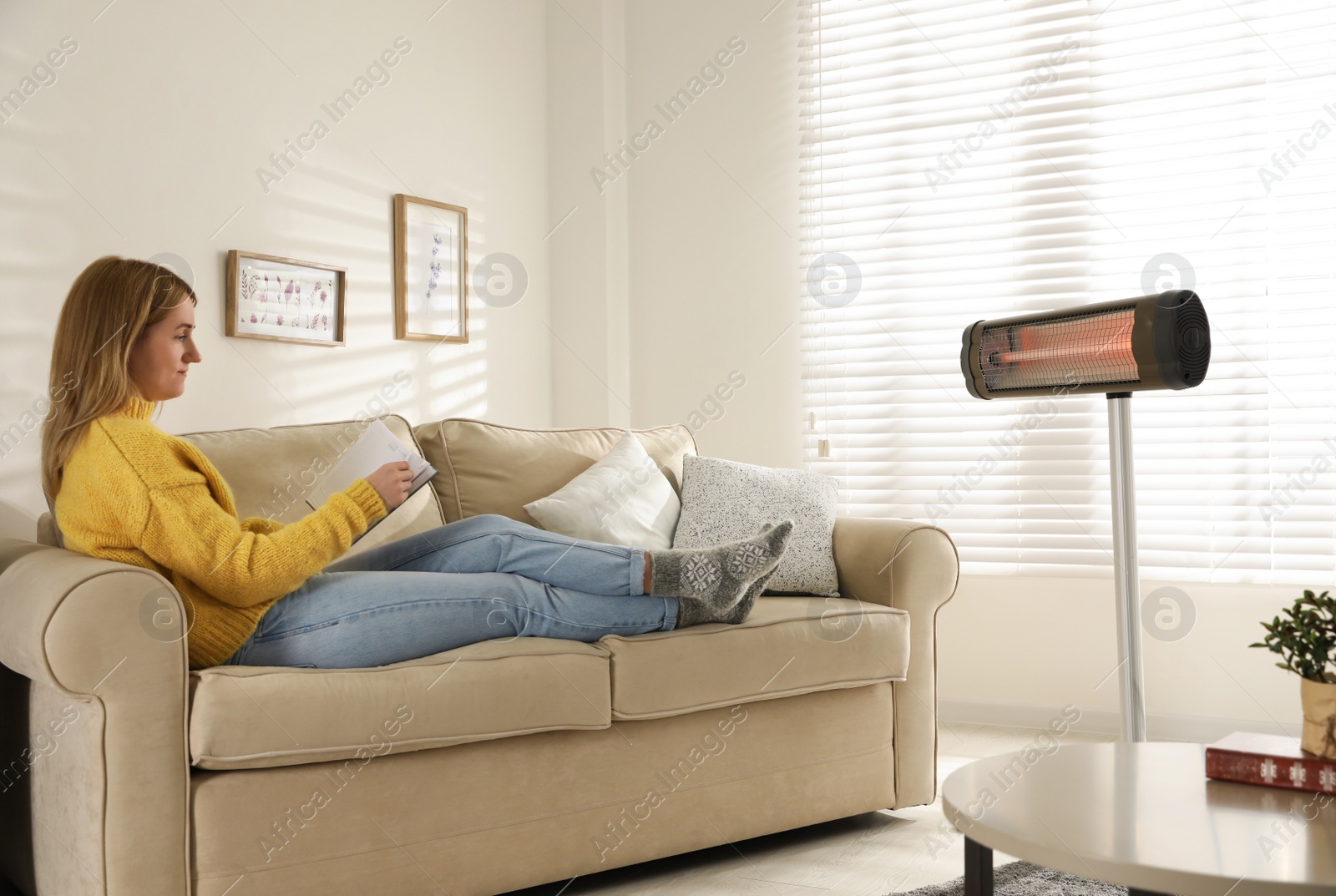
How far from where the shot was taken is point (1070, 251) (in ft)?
10.9

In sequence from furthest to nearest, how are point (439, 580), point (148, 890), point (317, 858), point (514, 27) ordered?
point (514, 27), point (439, 580), point (317, 858), point (148, 890)

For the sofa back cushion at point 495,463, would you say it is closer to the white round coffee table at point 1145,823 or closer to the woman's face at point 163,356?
the woman's face at point 163,356

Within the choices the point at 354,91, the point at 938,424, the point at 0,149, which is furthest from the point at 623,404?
the point at 0,149

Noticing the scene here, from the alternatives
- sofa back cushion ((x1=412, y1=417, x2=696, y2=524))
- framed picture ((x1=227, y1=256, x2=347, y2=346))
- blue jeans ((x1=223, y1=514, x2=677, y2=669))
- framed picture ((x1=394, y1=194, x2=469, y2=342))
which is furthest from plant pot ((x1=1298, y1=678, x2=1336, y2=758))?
framed picture ((x1=394, y1=194, x2=469, y2=342))

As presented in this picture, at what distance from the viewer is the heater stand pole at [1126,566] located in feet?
7.30

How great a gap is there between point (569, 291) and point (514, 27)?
988mm

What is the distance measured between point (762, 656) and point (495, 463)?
35.6 inches

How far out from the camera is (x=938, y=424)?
3488mm

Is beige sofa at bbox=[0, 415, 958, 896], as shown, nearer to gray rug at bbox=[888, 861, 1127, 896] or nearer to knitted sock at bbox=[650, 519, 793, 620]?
knitted sock at bbox=[650, 519, 793, 620]

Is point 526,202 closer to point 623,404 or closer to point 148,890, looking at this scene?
point 623,404

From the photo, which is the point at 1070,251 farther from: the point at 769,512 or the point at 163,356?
the point at 163,356

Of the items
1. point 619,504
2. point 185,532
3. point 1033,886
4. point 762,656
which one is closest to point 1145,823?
point 1033,886

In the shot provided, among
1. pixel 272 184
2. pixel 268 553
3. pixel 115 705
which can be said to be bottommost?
pixel 115 705

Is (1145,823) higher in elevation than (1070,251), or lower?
lower
